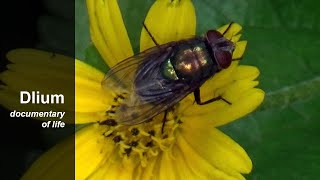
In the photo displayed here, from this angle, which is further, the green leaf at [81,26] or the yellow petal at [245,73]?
the green leaf at [81,26]

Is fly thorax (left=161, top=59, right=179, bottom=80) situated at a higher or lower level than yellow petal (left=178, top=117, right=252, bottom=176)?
higher

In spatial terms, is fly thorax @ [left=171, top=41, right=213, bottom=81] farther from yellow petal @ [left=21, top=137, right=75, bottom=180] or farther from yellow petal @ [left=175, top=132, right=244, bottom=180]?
yellow petal @ [left=21, top=137, right=75, bottom=180]

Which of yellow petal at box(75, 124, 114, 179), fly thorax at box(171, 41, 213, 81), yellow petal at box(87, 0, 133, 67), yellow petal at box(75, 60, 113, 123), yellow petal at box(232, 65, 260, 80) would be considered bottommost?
yellow petal at box(75, 124, 114, 179)

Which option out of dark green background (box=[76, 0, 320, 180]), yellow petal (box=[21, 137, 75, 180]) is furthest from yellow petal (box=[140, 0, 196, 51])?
yellow petal (box=[21, 137, 75, 180])

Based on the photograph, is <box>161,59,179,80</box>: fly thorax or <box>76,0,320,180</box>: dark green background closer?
<box>161,59,179,80</box>: fly thorax

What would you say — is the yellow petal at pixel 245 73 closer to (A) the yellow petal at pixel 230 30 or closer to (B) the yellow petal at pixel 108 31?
(A) the yellow petal at pixel 230 30

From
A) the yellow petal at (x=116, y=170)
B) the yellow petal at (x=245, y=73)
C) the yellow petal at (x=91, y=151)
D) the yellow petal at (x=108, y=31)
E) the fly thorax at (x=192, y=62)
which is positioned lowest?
the yellow petal at (x=116, y=170)

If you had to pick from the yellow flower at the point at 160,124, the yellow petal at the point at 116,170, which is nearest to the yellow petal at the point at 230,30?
the yellow flower at the point at 160,124
